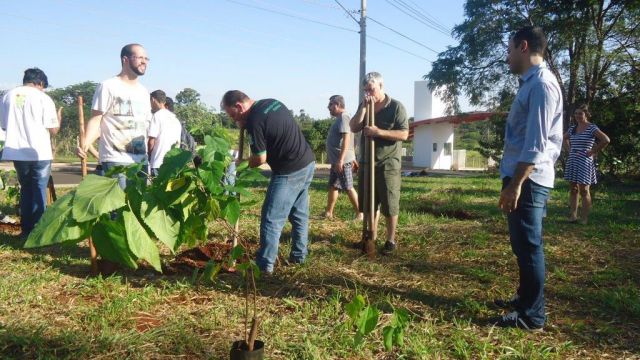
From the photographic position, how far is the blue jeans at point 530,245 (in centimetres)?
274

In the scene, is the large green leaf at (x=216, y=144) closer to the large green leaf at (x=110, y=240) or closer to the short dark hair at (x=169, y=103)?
the large green leaf at (x=110, y=240)

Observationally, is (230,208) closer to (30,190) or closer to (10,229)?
(30,190)

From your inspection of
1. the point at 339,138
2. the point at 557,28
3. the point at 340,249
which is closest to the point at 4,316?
the point at 340,249

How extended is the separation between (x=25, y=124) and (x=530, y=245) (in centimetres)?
457

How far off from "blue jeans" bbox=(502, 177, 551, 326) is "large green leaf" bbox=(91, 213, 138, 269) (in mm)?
2132

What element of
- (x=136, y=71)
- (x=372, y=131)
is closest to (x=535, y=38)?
(x=372, y=131)

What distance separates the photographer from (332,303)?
3156mm

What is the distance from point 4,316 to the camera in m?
2.88

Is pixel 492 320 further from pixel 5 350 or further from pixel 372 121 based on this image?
pixel 5 350

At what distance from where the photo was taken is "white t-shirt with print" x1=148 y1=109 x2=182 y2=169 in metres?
5.61

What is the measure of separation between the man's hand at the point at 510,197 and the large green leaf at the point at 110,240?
2033 mm

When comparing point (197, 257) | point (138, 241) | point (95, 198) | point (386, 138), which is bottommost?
point (197, 257)

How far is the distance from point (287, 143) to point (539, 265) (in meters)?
1.94

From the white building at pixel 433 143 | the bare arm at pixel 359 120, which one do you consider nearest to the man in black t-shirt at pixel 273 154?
the bare arm at pixel 359 120
